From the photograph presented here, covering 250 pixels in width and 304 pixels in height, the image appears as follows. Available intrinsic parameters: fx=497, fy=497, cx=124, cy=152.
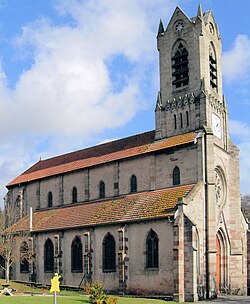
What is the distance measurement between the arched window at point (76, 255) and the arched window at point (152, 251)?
8.19 metres

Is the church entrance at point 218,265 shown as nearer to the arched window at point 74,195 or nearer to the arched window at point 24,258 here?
the arched window at point 74,195

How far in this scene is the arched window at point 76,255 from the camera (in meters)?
44.7

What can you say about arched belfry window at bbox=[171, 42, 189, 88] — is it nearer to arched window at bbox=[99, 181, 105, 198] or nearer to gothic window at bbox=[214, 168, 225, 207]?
gothic window at bbox=[214, 168, 225, 207]

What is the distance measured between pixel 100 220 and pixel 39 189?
14647 millimetres

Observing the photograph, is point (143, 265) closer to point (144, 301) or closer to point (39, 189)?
point (144, 301)

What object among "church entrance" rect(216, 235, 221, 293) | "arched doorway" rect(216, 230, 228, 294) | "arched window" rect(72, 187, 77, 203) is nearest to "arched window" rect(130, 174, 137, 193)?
"arched window" rect(72, 187, 77, 203)

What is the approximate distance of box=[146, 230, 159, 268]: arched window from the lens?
38.4m

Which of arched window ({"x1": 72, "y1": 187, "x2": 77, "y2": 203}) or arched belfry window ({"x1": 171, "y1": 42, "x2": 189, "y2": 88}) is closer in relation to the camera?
arched belfry window ({"x1": 171, "y1": 42, "x2": 189, "y2": 88})

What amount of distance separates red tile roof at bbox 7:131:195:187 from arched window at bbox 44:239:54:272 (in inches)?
309

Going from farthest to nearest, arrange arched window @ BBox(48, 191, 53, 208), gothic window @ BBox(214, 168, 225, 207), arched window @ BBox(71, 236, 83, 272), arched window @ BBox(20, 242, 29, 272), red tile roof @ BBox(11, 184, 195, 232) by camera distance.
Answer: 1. arched window @ BBox(48, 191, 53, 208)
2. arched window @ BBox(20, 242, 29, 272)
3. arched window @ BBox(71, 236, 83, 272)
4. gothic window @ BBox(214, 168, 225, 207)
5. red tile roof @ BBox(11, 184, 195, 232)

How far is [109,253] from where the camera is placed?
4191 centimetres

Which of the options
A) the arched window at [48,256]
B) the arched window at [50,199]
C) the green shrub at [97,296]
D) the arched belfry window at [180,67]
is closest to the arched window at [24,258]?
the arched window at [48,256]

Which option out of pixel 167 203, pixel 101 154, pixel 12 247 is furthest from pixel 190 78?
pixel 12 247

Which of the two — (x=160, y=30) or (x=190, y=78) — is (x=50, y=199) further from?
(x=160, y=30)
